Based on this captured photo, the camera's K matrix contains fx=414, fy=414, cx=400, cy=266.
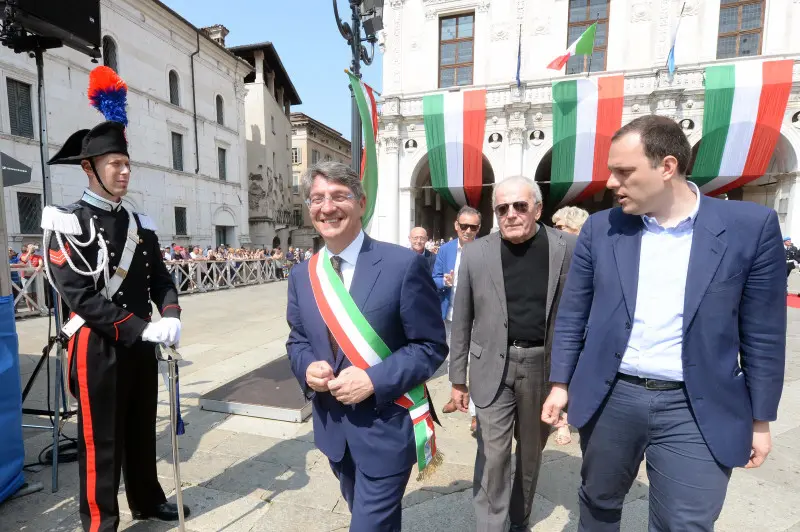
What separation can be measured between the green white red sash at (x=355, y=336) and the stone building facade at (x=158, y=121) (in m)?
15.9

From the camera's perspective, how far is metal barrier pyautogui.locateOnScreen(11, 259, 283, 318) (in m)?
9.09

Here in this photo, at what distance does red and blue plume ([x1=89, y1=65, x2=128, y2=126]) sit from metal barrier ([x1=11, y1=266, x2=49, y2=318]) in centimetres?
918

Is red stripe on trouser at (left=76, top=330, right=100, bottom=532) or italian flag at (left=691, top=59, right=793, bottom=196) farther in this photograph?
italian flag at (left=691, top=59, right=793, bottom=196)

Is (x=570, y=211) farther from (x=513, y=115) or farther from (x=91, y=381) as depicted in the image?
(x=513, y=115)

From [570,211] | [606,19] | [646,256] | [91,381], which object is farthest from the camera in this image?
[606,19]

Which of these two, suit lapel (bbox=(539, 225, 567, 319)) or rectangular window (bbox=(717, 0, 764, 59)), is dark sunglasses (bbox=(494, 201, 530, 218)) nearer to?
suit lapel (bbox=(539, 225, 567, 319))

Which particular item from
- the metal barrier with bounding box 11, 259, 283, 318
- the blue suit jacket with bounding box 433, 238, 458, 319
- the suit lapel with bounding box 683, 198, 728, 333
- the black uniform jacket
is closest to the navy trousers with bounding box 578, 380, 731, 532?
the suit lapel with bounding box 683, 198, 728, 333

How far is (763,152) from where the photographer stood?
553 inches

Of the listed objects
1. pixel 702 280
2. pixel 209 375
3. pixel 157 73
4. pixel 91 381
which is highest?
pixel 157 73

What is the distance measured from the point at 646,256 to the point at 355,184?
46.4 inches

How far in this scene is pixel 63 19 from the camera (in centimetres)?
278

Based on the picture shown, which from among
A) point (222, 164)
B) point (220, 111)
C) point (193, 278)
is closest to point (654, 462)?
point (193, 278)

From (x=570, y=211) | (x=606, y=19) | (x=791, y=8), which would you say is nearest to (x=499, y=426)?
(x=570, y=211)

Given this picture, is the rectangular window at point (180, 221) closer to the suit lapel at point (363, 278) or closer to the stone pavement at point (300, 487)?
the stone pavement at point (300, 487)
